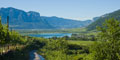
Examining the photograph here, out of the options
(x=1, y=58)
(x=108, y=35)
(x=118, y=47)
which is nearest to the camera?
(x=118, y=47)

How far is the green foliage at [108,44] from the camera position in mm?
32188

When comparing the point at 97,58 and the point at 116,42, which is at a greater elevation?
the point at 116,42

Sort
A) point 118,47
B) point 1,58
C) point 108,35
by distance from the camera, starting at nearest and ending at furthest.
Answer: point 118,47 < point 108,35 < point 1,58

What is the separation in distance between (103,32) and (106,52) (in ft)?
13.7

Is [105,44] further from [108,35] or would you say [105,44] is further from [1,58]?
[1,58]

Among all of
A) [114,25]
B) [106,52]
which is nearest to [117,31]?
[114,25]

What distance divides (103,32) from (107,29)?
997 mm

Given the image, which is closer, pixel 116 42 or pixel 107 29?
pixel 116 42

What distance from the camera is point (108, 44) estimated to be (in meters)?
33.0

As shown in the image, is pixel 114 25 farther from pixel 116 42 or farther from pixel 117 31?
pixel 116 42

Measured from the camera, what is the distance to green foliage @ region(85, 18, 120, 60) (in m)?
32.2

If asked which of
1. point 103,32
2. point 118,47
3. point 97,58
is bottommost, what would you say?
point 97,58

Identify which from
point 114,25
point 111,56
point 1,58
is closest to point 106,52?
point 111,56

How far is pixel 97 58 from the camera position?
33.4 meters
